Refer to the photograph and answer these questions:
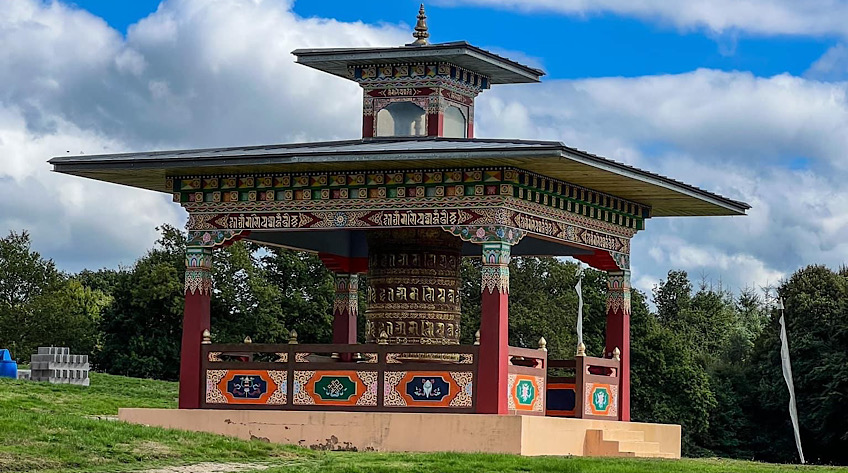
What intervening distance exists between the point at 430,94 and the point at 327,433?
6.02 m

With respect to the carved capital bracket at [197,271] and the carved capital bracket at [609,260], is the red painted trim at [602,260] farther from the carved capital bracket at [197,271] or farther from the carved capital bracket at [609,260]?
the carved capital bracket at [197,271]

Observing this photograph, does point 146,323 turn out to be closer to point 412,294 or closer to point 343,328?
point 343,328

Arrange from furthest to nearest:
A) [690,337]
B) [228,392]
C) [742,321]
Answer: [742,321], [690,337], [228,392]

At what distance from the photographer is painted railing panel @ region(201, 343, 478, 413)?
67.8 feet

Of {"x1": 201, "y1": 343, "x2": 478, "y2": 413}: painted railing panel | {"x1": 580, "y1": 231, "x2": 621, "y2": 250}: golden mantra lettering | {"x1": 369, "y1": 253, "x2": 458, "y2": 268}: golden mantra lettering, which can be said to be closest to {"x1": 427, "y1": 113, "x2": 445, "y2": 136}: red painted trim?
{"x1": 369, "y1": 253, "x2": 458, "y2": 268}: golden mantra lettering

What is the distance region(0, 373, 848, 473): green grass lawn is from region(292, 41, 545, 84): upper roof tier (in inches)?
273

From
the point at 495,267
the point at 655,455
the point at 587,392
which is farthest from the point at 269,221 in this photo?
the point at 655,455

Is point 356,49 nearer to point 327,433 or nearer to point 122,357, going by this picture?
point 327,433

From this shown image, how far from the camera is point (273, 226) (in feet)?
73.2

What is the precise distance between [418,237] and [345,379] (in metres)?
3.24

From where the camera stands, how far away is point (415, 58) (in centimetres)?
2359

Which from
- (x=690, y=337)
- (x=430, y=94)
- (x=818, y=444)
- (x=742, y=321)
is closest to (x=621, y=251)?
(x=430, y=94)

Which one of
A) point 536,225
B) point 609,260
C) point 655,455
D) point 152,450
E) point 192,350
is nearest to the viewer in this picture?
point 152,450

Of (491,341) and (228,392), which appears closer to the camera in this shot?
(491,341)
